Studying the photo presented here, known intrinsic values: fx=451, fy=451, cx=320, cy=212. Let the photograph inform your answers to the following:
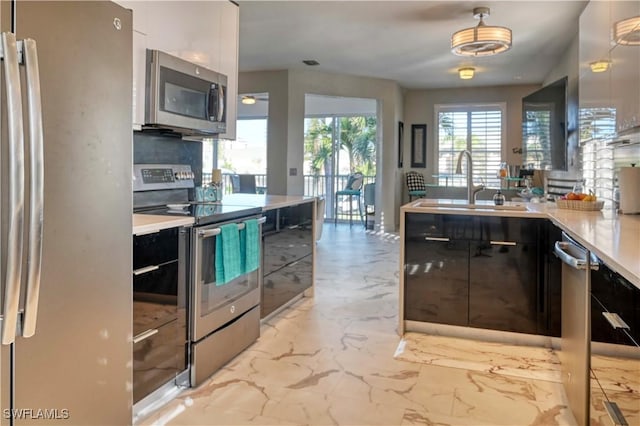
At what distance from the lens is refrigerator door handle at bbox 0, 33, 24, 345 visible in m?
1.13

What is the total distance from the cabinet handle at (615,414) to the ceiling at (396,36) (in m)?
3.99

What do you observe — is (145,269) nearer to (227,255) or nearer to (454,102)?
(227,255)

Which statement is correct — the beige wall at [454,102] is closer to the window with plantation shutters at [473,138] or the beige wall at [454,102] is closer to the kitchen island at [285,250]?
the window with plantation shutters at [473,138]

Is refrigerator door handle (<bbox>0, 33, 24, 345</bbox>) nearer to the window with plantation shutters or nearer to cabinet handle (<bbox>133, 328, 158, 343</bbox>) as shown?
cabinet handle (<bbox>133, 328, 158, 343</bbox>)

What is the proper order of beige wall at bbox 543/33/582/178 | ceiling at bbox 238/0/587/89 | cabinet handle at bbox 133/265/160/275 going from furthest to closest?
1. ceiling at bbox 238/0/587/89
2. beige wall at bbox 543/33/582/178
3. cabinet handle at bbox 133/265/160/275

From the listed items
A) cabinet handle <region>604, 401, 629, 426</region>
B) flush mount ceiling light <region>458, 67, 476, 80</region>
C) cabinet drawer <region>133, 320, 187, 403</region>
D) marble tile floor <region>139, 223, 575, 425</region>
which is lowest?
marble tile floor <region>139, 223, 575, 425</region>

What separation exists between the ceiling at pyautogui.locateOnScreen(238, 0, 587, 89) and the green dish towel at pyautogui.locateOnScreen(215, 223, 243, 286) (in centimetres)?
293

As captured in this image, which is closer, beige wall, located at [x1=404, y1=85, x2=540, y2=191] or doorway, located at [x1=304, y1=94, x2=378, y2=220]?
beige wall, located at [x1=404, y1=85, x2=540, y2=191]

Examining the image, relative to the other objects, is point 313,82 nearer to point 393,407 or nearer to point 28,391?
point 393,407

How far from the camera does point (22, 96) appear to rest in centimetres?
116

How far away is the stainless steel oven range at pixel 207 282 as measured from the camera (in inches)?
85.8

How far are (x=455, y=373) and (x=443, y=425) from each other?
0.57 meters

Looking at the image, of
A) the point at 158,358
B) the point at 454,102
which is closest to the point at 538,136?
the point at 454,102

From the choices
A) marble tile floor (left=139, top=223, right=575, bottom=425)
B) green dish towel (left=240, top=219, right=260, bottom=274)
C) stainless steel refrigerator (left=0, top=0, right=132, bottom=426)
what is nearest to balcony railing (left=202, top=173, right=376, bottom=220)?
marble tile floor (left=139, top=223, right=575, bottom=425)
